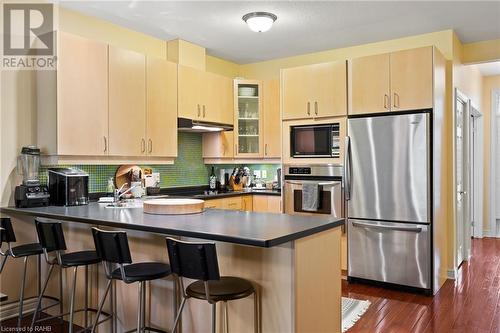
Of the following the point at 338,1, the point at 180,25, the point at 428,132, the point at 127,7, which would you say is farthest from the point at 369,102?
the point at 127,7

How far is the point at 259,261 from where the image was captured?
2.30 metres

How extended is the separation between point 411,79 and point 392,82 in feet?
0.59

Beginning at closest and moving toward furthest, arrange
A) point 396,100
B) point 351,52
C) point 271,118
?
1. point 396,100
2. point 351,52
3. point 271,118

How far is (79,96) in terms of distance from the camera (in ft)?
11.4

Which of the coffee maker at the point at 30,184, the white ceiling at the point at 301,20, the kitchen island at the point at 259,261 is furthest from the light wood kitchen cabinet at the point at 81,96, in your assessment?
the kitchen island at the point at 259,261

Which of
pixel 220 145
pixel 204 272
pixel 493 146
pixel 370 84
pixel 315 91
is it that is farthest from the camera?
pixel 493 146

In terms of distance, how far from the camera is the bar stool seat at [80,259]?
8.77 feet

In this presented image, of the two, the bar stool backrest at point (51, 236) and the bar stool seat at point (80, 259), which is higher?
the bar stool backrest at point (51, 236)

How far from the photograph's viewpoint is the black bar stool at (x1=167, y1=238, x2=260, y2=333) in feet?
6.61

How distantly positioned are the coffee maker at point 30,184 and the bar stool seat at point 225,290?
184 cm

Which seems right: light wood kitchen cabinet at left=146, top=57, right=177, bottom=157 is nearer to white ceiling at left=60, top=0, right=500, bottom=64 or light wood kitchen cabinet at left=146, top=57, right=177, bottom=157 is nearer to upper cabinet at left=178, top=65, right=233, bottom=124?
upper cabinet at left=178, top=65, right=233, bottom=124

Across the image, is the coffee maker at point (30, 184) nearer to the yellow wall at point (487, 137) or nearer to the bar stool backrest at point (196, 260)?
the bar stool backrest at point (196, 260)

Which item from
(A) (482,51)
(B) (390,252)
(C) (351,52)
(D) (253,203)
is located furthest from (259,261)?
(A) (482,51)

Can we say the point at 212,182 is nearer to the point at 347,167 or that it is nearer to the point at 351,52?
the point at 347,167
